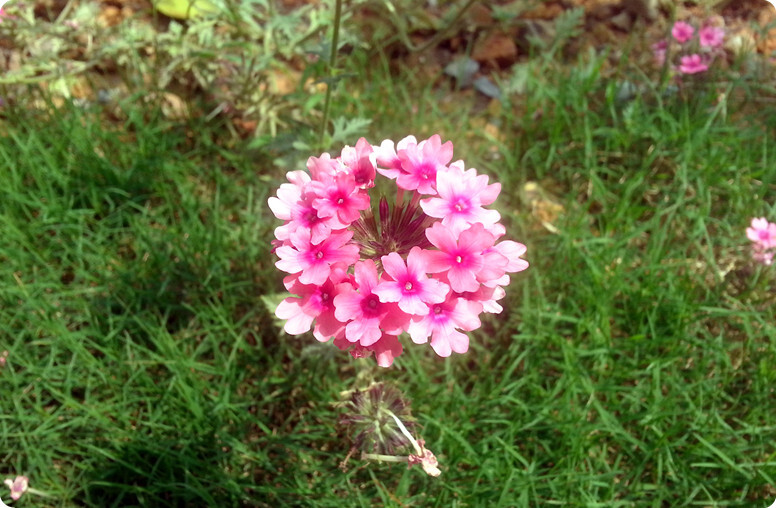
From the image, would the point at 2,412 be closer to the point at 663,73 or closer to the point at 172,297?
the point at 172,297

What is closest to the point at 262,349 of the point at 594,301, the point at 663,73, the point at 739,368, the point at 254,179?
the point at 254,179

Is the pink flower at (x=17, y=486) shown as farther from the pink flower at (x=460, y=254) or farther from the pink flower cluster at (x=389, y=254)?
the pink flower at (x=460, y=254)

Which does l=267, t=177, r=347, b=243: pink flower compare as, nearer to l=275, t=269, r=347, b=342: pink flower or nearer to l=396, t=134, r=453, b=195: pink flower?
l=275, t=269, r=347, b=342: pink flower

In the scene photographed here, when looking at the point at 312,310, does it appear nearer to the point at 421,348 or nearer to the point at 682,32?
the point at 421,348

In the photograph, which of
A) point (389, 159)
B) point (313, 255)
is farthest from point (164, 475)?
point (389, 159)

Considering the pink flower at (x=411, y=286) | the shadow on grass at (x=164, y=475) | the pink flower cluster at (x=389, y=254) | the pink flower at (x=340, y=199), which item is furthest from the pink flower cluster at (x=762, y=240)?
the shadow on grass at (x=164, y=475)

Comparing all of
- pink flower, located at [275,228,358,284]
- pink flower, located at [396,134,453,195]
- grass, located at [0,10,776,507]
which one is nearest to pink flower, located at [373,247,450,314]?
pink flower, located at [275,228,358,284]
